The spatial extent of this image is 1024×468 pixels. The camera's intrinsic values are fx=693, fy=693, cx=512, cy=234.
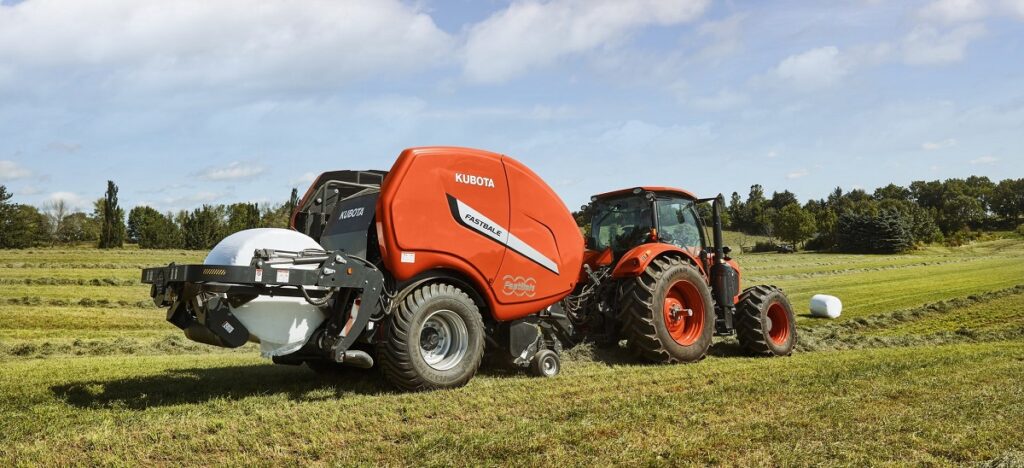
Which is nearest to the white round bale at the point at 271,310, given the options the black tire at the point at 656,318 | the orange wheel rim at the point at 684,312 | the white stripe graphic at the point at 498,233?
the white stripe graphic at the point at 498,233

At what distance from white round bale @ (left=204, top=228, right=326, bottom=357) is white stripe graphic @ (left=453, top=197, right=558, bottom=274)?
4.92ft

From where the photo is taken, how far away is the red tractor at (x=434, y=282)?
5488 millimetres

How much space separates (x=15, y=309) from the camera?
1553 cm

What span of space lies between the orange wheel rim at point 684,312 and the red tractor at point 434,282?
0.02 metres

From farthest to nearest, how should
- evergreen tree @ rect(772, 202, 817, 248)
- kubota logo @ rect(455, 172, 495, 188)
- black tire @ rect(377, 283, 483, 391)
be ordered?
evergreen tree @ rect(772, 202, 817, 248) < kubota logo @ rect(455, 172, 495, 188) < black tire @ rect(377, 283, 483, 391)

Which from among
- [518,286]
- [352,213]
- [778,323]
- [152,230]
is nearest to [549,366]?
[518,286]

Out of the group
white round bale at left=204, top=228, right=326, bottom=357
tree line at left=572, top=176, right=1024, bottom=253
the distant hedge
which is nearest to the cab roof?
white round bale at left=204, top=228, right=326, bottom=357

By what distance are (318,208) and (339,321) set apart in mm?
2030

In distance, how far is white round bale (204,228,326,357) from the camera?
5406 mm

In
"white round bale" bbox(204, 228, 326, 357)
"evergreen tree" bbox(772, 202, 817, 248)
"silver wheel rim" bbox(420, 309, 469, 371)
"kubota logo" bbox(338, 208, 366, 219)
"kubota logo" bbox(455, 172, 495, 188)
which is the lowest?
"silver wheel rim" bbox(420, 309, 469, 371)

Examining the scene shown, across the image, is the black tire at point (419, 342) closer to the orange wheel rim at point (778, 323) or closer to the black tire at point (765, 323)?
the black tire at point (765, 323)

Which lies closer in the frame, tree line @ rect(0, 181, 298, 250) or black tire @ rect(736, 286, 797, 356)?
black tire @ rect(736, 286, 797, 356)

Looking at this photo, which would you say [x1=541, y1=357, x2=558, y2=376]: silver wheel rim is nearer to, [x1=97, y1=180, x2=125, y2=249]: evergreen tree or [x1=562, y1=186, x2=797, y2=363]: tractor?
[x1=562, y1=186, x2=797, y2=363]: tractor

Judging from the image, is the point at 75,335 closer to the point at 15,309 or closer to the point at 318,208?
the point at 15,309
